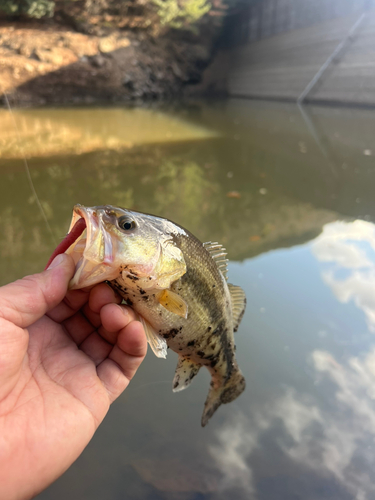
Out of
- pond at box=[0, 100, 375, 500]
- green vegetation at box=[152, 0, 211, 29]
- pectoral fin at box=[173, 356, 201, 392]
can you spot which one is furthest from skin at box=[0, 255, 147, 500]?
green vegetation at box=[152, 0, 211, 29]

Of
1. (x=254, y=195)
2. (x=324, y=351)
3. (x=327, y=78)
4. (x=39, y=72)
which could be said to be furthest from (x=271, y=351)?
(x=327, y=78)

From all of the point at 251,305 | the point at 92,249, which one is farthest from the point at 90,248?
the point at 251,305

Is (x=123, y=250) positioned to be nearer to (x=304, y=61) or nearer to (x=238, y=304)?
(x=238, y=304)

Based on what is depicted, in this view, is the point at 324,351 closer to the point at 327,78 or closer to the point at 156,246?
the point at 156,246

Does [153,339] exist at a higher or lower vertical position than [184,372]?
higher

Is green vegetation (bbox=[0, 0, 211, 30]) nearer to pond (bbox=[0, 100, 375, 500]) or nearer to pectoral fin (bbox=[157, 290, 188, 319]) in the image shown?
pond (bbox=[0, 100, 375, 500])

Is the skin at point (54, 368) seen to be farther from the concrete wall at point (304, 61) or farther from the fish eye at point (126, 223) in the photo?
the concrete wall at point (304, 61)
